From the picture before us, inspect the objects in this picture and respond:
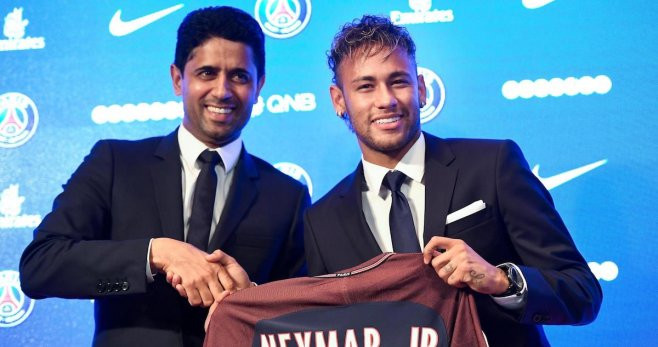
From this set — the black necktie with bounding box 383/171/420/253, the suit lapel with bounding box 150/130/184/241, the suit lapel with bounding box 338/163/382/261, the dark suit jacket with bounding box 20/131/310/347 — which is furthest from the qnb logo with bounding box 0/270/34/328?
the black necktie with bounding box 383/171/420/253

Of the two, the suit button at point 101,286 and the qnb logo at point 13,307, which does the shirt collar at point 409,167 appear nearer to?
the suit button at point 101,286

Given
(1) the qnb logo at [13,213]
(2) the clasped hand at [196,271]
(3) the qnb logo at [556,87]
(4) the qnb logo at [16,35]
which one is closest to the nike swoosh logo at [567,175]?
(3) the qnb logo at [556,87]

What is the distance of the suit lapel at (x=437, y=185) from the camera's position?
1667mm

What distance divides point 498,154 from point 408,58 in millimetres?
355

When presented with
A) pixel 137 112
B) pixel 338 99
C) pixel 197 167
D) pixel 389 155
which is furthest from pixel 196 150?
pixel 137 112

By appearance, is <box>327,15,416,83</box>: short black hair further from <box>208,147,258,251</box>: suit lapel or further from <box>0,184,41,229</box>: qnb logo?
<box>0,184,41,229</box>: qnb logo

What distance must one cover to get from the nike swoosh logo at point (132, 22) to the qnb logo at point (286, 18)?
0.33m

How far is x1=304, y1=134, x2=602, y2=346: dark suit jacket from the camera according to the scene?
5.02 feet

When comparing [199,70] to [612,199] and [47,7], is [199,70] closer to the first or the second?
[47,7]

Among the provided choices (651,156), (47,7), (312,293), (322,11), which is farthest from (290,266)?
(47,7)

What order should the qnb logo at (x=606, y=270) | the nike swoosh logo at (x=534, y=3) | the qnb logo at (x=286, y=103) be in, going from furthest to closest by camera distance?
the qnb logo at (x=286, y=103) < the nike swoosh logo at (x=534, y=3) < the qnb logo at (x=606, y=270)

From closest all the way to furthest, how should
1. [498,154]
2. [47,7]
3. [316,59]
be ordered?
1. [498,154]
2. [316,59]
3. [47,7]

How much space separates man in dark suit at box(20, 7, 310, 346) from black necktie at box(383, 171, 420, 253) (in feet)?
1.18

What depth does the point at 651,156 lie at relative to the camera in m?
2.20
